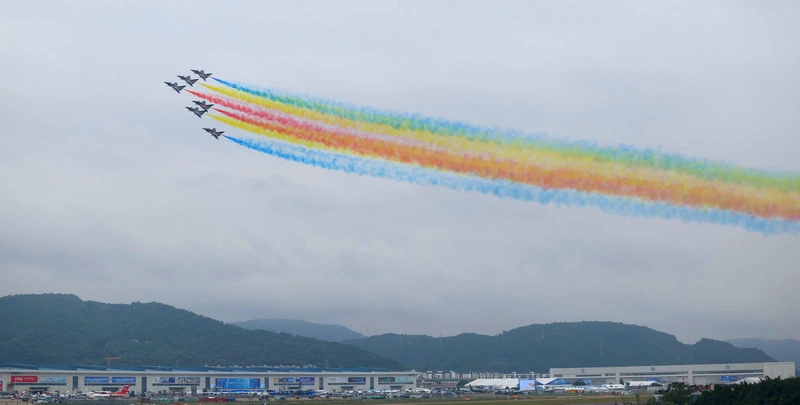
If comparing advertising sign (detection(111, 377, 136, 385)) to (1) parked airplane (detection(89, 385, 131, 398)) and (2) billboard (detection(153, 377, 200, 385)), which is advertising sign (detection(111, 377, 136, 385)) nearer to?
(2) billboard (detection(153, 377, 200, 385))

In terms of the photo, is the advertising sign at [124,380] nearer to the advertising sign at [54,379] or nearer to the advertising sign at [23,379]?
the advertising sign at [54,379]

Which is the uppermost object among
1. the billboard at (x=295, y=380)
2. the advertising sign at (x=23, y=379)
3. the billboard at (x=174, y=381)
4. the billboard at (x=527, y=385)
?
the advertising sign at (x=23, y=379)

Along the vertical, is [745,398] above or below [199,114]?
below

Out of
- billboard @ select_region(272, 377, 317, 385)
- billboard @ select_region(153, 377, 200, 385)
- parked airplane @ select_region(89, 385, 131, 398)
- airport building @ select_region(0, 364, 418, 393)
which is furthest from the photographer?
billboard @ select_region(272, 377, 317, 385)

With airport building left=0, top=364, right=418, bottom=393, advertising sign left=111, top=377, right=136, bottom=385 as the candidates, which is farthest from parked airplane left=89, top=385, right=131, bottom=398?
airport building left=0, top=364, right=418, bottom=393

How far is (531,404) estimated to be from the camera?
119062mm

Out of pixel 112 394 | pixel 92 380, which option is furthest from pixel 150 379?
pixel 112 394

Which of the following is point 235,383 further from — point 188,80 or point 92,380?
point 188,80

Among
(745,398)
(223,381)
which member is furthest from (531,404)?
(223,381)

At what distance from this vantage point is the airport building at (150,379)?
16325 cm

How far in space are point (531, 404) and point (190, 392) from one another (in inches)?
3384

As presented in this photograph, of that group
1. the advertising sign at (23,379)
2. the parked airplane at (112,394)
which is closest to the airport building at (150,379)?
the advertising sign at (23,379)

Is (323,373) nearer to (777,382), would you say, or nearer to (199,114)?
(199,114)

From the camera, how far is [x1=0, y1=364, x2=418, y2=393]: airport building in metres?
163
